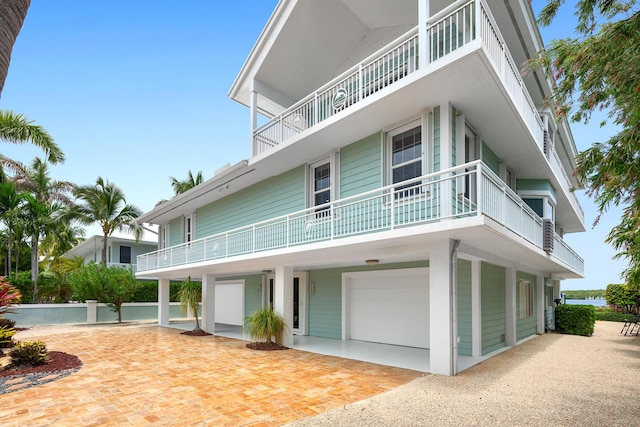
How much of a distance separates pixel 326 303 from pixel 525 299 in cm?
787

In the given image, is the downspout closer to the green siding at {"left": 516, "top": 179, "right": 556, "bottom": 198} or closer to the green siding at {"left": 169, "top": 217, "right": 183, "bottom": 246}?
the green siding at {"left": 516, "top": 179, "right": 556, "bottom": 198}

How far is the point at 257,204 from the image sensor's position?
15.4 metres

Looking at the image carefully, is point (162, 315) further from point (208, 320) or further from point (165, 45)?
point (165, 45)

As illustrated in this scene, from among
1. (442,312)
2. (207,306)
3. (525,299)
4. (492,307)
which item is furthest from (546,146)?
(207,306)

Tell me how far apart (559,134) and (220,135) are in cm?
1848

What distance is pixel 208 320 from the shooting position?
627 inches

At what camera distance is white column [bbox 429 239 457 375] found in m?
7.92

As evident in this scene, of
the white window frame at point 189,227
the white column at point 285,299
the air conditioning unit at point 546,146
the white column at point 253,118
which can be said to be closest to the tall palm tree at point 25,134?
the white window frame at point 189,227

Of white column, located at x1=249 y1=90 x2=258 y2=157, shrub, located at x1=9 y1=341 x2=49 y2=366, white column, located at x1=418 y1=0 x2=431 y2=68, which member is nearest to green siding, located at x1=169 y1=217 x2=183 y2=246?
white column, located at x1=249 y1=90 x2=258 y2=157

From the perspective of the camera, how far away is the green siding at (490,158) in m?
11.1

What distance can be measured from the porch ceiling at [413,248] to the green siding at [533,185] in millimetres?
2797

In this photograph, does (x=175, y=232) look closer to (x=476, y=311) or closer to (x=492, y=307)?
(x=492, y=307)

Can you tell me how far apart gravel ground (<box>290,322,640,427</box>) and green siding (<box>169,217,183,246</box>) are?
16707 millimetres

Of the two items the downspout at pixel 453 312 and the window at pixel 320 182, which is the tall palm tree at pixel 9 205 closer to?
the window at pixel 320 182
